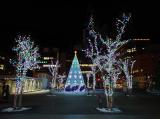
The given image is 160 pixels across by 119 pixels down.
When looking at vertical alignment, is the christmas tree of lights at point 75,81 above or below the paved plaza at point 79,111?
above

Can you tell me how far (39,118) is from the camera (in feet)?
64.2

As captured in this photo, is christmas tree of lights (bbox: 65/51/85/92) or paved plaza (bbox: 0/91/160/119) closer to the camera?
paved plaza (bbox: 0/91/160/119)

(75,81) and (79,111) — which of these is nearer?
(79,111)

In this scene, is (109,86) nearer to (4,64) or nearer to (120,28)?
(120,28)

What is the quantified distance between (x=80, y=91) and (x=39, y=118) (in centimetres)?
5285

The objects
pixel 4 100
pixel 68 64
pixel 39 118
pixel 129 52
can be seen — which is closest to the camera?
pixel 39 118

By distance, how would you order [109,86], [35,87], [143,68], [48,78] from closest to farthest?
[109,86], [35,87], [48,78], [143,68]

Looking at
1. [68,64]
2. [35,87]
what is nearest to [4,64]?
[35,87]

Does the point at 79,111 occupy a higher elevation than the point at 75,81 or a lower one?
lower

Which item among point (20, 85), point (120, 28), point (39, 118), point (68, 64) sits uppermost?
point (68, 64)

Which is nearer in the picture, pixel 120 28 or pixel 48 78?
pixel 120 28

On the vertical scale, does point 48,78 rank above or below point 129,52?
below

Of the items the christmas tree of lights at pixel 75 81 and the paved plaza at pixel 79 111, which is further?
the christmas tree of lights at pixel 75 81

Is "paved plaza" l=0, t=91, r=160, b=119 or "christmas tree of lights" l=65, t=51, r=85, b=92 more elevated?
"christmas tree of lights" l=65, t=51, r=85, b=92
